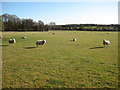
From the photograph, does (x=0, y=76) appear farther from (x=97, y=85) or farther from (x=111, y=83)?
(x=111, y=83)

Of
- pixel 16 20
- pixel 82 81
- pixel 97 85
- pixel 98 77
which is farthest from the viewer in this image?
pixel 16 20

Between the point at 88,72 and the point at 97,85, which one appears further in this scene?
the point at 88,72

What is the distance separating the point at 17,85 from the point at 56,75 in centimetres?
250


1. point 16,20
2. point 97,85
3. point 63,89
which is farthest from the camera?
point 16,20

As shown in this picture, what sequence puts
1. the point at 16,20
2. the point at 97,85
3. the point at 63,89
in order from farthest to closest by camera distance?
the point at 16,20
the point at 97,85
the point at 63,89

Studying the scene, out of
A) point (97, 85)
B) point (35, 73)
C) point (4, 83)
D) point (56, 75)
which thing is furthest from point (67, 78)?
point (4, 83)

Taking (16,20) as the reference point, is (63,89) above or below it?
below

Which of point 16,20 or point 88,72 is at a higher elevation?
point 16,20

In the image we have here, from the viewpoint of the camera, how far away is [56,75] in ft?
22.4

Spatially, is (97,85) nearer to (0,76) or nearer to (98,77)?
(98,77)

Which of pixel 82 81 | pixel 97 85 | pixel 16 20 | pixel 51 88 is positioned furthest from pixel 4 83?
pixel 16 20

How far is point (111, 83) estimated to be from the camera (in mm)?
5750

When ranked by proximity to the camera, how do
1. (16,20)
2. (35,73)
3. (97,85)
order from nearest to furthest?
(97,85) → (35,73) → (16,20)

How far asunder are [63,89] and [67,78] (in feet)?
4.00
